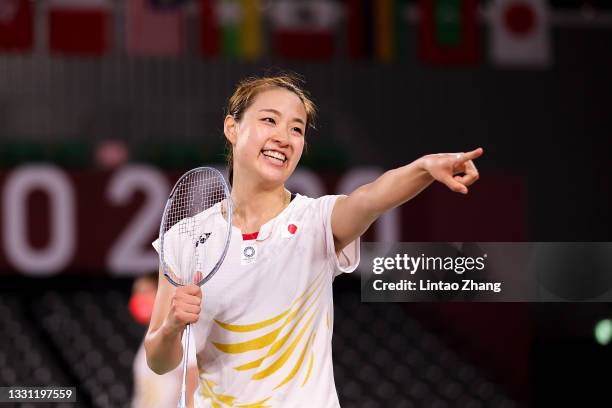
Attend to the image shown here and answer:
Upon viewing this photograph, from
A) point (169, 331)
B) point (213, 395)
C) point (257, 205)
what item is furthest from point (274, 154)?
point (213, 395)

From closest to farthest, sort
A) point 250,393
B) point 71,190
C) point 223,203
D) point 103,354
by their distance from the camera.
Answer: point 250,393, point 223,203, point 71,190, point 103,354

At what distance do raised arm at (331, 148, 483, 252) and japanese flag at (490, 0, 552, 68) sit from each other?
5867mm

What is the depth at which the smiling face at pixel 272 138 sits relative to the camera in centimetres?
249

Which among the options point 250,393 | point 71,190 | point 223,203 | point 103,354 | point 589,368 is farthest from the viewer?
point 103,354

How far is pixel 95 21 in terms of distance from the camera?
7715mm

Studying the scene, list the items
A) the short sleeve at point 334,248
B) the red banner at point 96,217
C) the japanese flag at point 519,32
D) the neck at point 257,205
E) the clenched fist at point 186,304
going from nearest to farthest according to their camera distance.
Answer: the clenched fist at point 186,304 → the short sleeve at point 334,248 → the neck at point 257,205 → the red banner at point 96,217 → the japanese flag at point 519,32

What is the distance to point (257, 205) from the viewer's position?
256cm

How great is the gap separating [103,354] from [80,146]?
1672 mm

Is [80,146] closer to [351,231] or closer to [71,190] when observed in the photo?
[71,190]

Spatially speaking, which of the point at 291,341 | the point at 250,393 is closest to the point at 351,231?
the point at 291,341

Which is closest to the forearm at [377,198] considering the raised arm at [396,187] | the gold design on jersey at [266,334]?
the raised arm at [396,187]

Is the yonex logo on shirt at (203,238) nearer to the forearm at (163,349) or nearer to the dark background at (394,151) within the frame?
the forearm at (163,349)

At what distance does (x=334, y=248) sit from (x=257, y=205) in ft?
0.81

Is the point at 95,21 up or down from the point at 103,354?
up
